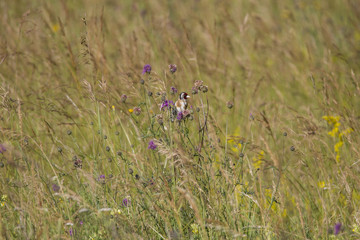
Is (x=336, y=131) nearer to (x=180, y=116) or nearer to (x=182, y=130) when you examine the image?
(x=182, y=130)

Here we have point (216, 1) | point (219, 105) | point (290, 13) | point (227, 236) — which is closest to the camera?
point (227, 236)

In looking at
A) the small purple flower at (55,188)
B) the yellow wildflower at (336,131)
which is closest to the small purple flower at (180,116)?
the small purple flower at (55,188)

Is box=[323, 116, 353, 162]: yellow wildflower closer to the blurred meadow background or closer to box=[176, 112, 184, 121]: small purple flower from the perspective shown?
the blurred meadow background

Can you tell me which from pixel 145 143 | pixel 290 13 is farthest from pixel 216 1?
pixel 145 143

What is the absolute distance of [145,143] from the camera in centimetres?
254

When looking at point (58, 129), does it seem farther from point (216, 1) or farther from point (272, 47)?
point (216, 1)

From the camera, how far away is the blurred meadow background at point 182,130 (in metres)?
2.08

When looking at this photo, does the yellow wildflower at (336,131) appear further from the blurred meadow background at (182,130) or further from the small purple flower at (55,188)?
the small purple flower at (55,188)

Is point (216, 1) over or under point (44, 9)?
under

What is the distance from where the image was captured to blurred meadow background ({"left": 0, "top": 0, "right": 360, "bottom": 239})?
82.0 inches

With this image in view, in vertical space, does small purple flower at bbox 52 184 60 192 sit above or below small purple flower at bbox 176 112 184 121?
below

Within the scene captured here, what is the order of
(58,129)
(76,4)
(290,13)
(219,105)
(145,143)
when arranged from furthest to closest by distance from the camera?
1. (76,4)
2. (290,13)
3. (219,105)
4. (58,129)
5. (145,143)

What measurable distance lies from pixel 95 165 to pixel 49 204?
0.94ft

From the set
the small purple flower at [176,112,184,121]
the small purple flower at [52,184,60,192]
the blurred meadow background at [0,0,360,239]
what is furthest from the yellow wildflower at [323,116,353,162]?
the small purple flower at [52,184,60,192]
